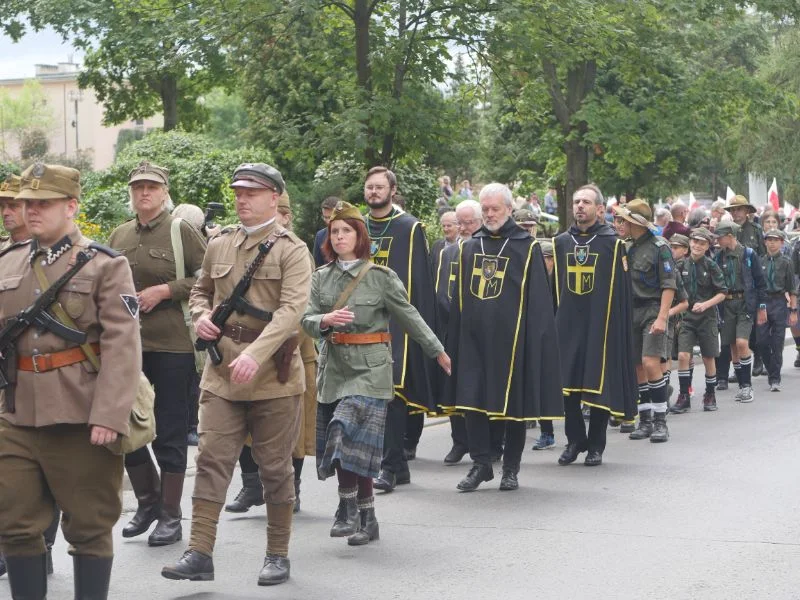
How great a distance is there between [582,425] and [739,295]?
Answer: 4.92 metres

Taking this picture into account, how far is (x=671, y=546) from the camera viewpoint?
7.69 m

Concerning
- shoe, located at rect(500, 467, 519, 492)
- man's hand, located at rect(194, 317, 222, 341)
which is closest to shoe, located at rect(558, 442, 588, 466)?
shoe, located at rect(500, 467, 519, 492)

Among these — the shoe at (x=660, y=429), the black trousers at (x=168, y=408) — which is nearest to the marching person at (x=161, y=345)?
the black trousers at (x=168, y=408)

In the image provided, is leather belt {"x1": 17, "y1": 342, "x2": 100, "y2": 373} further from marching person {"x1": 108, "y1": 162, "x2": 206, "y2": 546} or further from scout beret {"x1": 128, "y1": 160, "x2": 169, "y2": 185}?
scout beret {"x1": 128, "y1": 160, "x2": 169, "y2": 185}

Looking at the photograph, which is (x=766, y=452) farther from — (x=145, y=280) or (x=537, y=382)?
(x=145, y=280)

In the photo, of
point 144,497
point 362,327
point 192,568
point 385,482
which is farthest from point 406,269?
point 192,568

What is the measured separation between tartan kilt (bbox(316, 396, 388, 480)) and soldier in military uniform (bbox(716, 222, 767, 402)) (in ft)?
25.9

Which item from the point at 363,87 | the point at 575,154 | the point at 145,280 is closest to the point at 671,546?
the point at 145,280

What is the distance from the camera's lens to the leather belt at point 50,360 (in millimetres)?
5809

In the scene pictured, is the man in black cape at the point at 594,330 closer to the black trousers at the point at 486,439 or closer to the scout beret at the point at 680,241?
the black trousers at the point at 486,439

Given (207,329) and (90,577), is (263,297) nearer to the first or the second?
(207,329)

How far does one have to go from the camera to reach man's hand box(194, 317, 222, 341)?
6875 millimetres

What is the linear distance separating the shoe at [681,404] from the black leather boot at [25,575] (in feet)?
30.0

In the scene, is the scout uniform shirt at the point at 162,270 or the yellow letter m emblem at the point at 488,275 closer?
the scout uniform shirt at the point at 162,270
